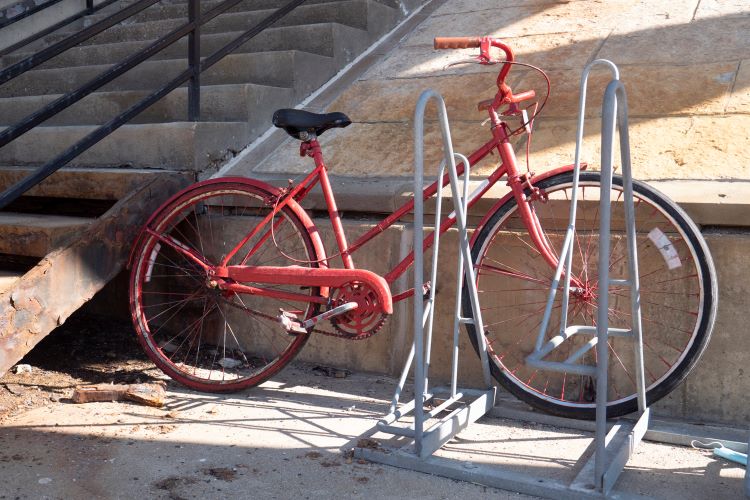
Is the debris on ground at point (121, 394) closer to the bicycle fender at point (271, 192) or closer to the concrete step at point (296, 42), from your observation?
the bicycle fender at point (271, 192)

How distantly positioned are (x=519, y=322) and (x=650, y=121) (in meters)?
1.15

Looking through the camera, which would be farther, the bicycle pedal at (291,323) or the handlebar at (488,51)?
the bicycle pedal at (291,323)

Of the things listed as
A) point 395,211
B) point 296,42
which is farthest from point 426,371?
point 296,42

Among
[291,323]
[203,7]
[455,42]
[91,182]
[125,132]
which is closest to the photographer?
[455,42]

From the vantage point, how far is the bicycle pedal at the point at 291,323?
3.72 m

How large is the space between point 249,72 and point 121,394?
8.01ft

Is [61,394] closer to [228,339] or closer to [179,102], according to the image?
[228,339]

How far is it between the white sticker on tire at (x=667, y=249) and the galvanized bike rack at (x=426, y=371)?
722 millimetres

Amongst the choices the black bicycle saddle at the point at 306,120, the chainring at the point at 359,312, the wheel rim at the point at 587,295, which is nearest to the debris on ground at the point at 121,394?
the chainring at the point at 359,312

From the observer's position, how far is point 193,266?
14.0ft

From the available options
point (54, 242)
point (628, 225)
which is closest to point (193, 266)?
point (54, 242)

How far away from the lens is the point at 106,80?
4.32 m

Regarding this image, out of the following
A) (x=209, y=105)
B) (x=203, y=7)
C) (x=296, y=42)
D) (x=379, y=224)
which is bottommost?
(x=379, y=224)

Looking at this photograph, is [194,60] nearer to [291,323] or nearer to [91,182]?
[91,182]
